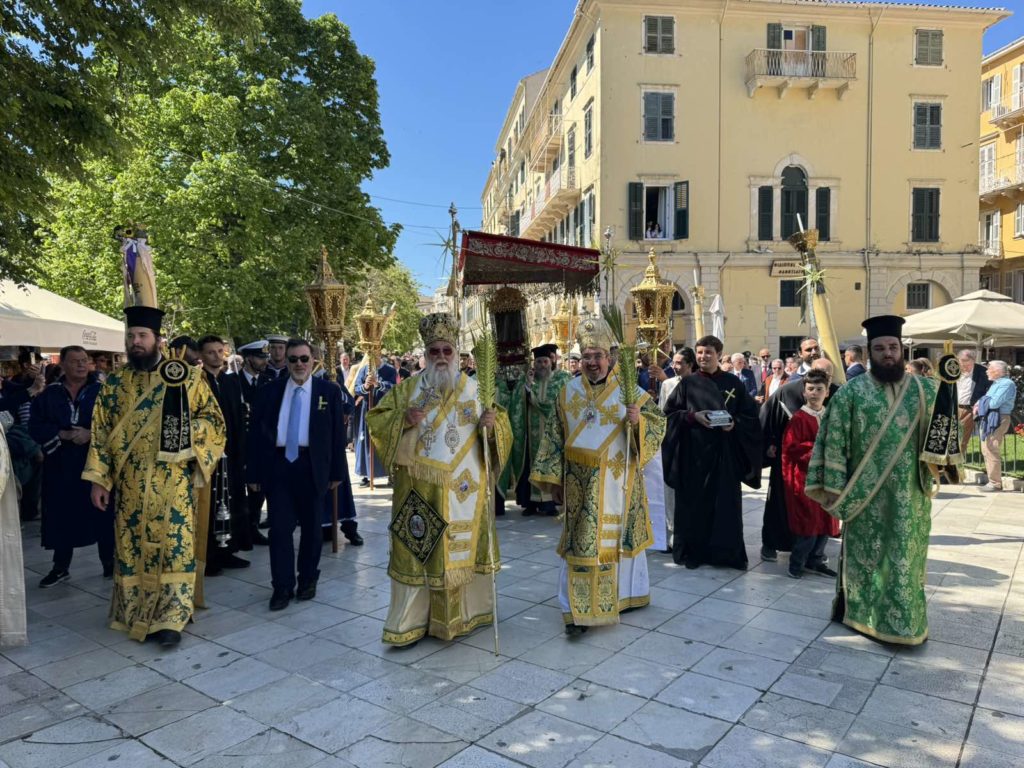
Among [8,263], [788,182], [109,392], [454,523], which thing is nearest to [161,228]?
[8,263]

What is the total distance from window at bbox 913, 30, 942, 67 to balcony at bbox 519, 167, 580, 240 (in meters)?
12.9

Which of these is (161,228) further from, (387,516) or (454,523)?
(454,523)

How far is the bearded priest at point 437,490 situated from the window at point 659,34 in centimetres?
2342

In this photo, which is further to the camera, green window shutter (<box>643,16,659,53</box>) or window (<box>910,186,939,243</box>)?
window (<box>910,186,939,243</box>)

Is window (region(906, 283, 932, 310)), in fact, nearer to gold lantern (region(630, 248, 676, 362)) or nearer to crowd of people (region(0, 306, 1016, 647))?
gold lantern (region(630, 248, 676, 362))

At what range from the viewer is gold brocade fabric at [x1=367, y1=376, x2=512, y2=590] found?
4449mm

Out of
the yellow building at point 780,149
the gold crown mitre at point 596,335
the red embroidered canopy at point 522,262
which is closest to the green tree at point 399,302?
the yellow building at point 780,149

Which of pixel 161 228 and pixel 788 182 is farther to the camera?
pixel 788 182

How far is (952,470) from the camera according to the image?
4.44 metres

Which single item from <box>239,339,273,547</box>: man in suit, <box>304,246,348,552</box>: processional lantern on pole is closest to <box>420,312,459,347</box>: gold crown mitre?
<box>239,339,273,547</box>: man in suit

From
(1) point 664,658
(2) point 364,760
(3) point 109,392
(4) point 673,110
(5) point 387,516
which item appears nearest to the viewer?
(2) point 364,760

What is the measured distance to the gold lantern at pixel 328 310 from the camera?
9656 mm

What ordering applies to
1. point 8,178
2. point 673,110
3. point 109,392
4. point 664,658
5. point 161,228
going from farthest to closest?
point 673,110 < point 161,228 < point 8,178 < point 109,392 < point 664,658

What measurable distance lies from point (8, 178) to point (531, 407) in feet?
18.4
